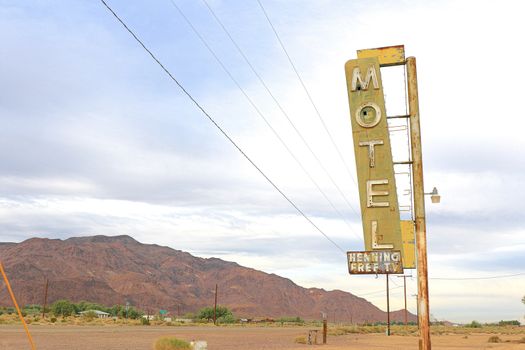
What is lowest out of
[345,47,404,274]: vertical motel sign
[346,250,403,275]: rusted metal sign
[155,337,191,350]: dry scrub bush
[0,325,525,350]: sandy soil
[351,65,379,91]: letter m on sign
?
[0,325,525,350]: sandy soil

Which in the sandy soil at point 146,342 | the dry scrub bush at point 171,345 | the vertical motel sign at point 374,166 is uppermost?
the vertical motel sign at point 374,166

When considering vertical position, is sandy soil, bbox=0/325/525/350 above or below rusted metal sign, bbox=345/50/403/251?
below

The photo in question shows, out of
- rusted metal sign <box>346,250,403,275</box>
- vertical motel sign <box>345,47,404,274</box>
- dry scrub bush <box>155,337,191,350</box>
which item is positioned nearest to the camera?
vertical motel sign <box>345,47,404,274</box>

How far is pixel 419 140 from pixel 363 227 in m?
4.30

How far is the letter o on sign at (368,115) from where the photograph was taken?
18.7 meters

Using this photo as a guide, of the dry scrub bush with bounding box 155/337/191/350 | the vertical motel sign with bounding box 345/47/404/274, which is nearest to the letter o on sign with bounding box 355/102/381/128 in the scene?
the vertical motel sign with bounding box 345/47/404/274

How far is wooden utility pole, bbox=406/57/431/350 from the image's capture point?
582 inches

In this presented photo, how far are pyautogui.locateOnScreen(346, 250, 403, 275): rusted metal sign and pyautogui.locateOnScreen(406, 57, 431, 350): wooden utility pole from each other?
3.24 metres

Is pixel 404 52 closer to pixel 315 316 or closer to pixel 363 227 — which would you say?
pixel 363 227

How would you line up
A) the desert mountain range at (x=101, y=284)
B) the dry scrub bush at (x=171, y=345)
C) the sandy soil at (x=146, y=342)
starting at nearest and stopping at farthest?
the dry scrub bush at (x=171, y=345), the sandy soil at (x=146, y=342), the desert mountain range at (x=101, y=284)

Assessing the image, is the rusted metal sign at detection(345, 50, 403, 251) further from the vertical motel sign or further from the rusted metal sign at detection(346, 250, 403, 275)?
the rusted metal sign at detection(346, 250, 403, 275)

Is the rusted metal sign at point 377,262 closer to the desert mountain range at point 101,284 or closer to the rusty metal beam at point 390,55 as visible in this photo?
the rusty metal beam at point 390,55

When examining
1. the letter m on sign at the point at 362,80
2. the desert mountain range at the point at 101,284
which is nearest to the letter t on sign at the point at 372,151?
the letter m on sign at the point at 362,80

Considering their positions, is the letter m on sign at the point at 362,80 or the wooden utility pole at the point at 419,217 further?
the letter m on sign at the point at 362,80
